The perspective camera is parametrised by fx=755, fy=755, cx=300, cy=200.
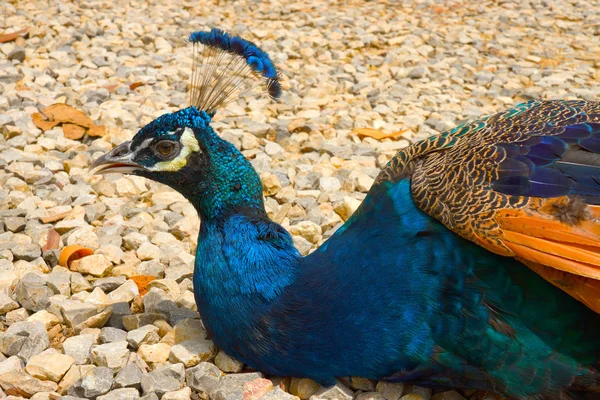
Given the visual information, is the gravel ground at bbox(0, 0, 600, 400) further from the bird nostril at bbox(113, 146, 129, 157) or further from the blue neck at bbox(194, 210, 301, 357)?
the bird nostril at bbox(113, 146, 129, 157)

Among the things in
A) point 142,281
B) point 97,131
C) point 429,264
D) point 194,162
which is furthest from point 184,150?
point 97,131

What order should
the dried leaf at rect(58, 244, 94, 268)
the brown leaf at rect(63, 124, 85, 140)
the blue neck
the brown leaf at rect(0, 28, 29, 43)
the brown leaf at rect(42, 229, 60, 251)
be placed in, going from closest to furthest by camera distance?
the blue neck → the dried leaf at rect(58, 244, 94, 268) → the brown leaf at rect(42, 229, 60, 251) → the brown leaf at rect(63, 124, 85, 140) → the brown leaf at rect(0, 28, 29, 43)

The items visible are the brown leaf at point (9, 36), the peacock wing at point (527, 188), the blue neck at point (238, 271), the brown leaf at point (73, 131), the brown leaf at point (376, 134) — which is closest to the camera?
the peacock wing at point (527, 188)

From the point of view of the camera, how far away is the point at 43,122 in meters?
3.50

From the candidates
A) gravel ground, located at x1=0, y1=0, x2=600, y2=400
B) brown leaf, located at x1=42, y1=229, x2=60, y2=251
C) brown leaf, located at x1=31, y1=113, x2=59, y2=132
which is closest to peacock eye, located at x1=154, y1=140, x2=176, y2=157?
gravel ground, located at x1=0, y1=0, x2=600, y2=400

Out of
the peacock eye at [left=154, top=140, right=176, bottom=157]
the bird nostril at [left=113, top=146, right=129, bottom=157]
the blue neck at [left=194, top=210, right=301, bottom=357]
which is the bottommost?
the blue neck at [left=194, top=210, right=301, bottom=357]

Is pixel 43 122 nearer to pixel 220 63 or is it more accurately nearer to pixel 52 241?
pixel 52 241

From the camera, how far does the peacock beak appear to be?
6.73 feet

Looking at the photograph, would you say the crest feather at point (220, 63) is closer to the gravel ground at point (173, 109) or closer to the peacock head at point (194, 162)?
the peacock head at point (194, 162)

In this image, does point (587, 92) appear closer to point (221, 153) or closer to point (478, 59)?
point (478, 59)

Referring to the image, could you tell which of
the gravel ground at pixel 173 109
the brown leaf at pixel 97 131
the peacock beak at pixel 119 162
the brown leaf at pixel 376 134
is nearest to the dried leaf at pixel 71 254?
the gravel ground at pixel 173 109

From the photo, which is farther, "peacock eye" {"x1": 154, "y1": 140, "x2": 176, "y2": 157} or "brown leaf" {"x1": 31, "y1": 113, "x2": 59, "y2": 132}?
"brown leaf" {"x1": 31, "y1": 113, "x2": 59, "y2": 132}

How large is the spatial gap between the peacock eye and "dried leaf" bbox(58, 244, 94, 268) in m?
0.69

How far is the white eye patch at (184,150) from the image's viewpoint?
2.00m
